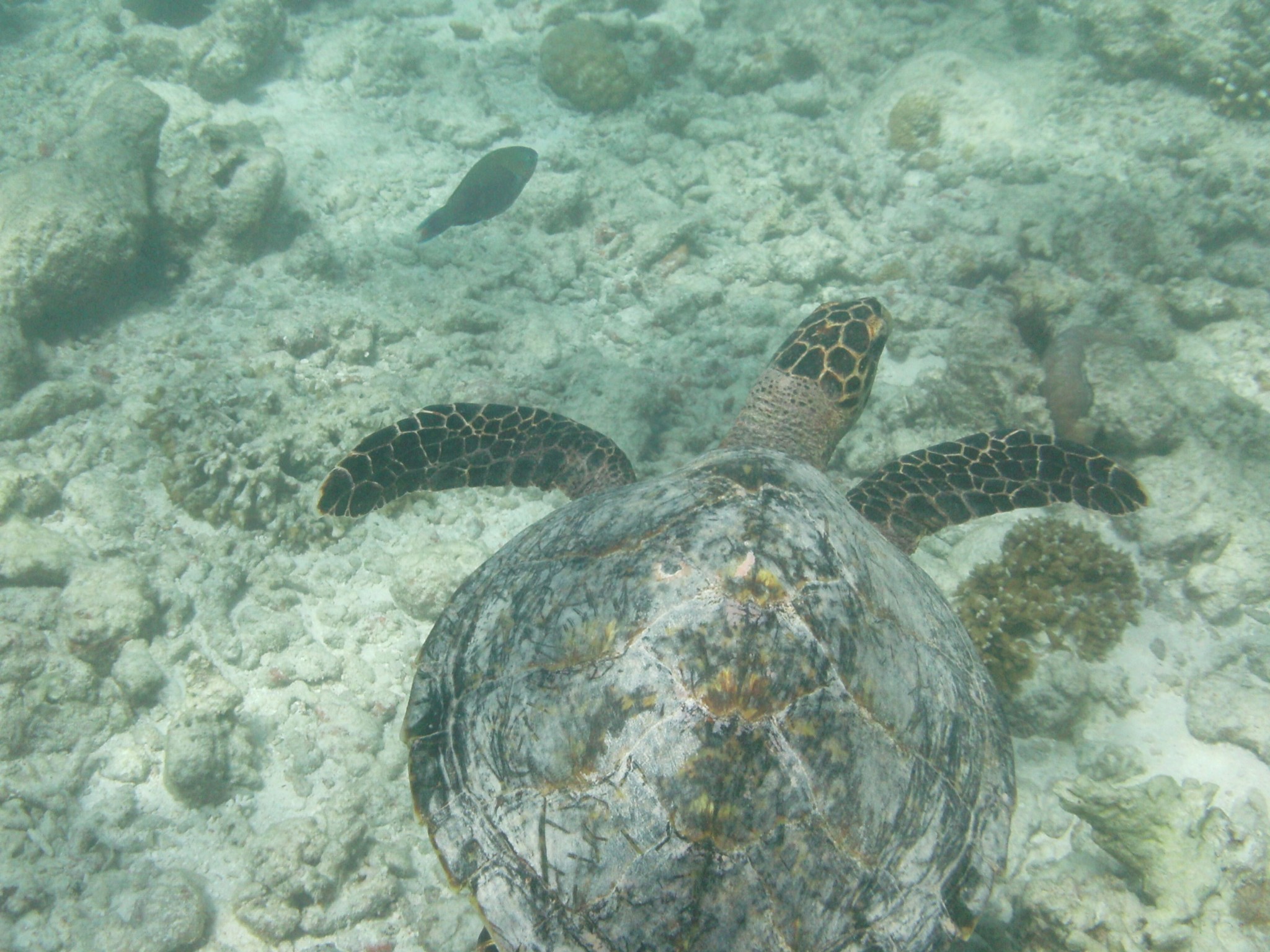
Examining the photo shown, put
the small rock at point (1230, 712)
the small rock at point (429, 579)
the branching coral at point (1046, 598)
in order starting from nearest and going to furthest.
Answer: the small rock at point (1230, 712) → the branching coral at point (1046, 598) → the small rock at point (429, 579)

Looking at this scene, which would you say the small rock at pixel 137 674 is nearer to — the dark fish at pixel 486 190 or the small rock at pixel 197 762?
the small rock at pixel 197 762

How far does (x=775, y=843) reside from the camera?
70.2 inches

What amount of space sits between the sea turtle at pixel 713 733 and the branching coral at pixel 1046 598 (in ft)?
2.55

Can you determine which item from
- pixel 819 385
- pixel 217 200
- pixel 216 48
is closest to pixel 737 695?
pixel 819 385

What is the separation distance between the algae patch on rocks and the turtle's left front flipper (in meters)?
6.16

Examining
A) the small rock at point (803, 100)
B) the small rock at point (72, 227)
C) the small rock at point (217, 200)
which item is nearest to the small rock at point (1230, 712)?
the small rock at point (803, 100)

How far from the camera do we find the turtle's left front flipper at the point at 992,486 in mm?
3178

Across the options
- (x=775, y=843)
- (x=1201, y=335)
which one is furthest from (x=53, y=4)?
(x=1201, y=335)

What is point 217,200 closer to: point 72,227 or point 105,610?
point 72,227

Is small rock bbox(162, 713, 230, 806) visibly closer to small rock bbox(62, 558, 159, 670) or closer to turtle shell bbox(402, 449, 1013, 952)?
small rock bbox(62, 558, 159, 670)

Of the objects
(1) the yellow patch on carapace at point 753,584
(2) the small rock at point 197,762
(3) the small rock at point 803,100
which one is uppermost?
(1) the yellow patch on carapace at point 753,584

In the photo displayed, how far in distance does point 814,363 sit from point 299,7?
9835 millimetres

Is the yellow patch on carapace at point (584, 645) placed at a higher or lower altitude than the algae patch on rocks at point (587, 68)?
lower

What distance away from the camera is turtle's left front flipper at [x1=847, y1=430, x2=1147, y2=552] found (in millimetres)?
3178
